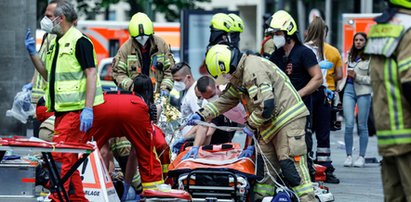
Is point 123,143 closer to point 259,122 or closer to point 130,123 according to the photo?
point 130,123

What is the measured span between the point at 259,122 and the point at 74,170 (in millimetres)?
1690

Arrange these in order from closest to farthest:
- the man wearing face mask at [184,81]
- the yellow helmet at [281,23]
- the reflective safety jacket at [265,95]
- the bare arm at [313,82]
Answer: the reflective safety jacket at [265,95], the yellow helmet at [281,23], the bare arm at [313,82], the man wearing face mask at [184,81]

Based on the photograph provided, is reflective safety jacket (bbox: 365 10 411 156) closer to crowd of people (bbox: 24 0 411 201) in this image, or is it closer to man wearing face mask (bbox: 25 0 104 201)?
crowd of people (bbox: 24 0 411 201)

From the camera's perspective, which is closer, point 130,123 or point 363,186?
point 130,123

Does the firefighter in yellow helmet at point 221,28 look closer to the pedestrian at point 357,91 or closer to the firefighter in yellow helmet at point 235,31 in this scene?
the firefighter in yellow helmet at point 235,31

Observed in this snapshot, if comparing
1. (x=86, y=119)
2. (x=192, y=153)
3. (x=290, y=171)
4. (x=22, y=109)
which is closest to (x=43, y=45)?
(x=192, y=153)

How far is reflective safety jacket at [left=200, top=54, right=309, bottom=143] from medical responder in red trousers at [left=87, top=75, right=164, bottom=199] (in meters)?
0.83

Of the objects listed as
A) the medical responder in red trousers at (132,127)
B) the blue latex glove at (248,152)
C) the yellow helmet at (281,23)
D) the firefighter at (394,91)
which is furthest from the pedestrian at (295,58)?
the firefighter at (394,91)

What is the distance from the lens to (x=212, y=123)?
39.7 feet

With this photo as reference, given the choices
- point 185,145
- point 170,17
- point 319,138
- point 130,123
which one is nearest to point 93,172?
point 130,123

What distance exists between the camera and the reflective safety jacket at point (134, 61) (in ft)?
42.2

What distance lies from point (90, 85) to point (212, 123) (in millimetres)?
2587

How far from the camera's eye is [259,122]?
993 cm

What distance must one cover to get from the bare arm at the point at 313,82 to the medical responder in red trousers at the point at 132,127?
1.57m
